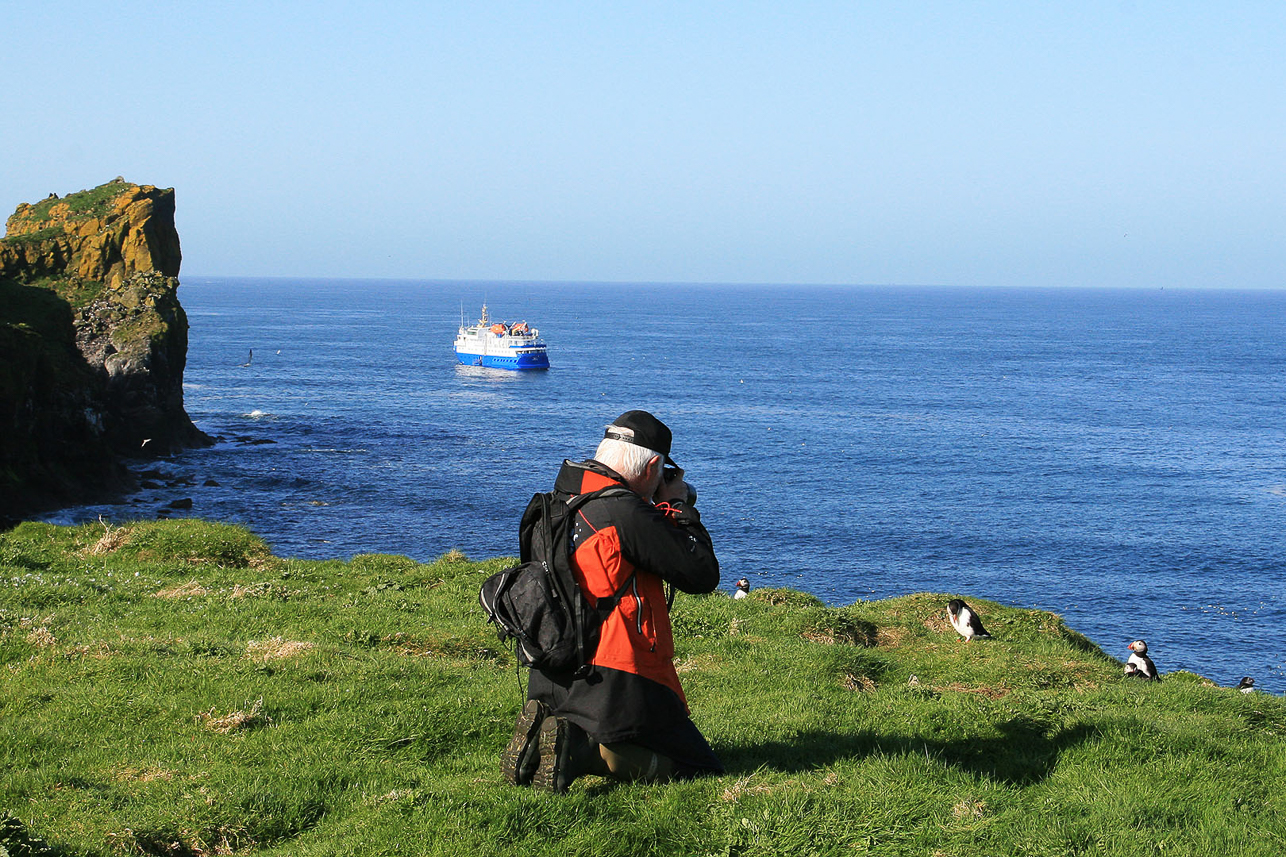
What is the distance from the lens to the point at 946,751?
743cm

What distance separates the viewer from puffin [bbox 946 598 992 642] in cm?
1312

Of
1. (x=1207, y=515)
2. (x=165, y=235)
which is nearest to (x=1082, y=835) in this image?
(x=1207, y=515)

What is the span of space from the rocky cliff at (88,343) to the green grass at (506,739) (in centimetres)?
3162

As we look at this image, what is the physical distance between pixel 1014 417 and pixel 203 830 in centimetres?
7913

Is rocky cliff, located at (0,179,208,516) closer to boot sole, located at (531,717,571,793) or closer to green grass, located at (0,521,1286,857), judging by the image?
green grass, located at (0,521,1286,857)

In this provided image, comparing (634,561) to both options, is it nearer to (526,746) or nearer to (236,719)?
(526,746)

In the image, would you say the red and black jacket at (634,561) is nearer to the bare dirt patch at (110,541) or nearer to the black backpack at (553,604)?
the black backpack at (553,604)

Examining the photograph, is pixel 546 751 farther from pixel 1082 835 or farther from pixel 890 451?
pixel 890 451

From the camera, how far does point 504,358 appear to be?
108 m

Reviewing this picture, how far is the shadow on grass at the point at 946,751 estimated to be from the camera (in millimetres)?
6840

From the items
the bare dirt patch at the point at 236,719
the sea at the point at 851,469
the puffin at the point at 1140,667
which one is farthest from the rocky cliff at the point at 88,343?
the puffin at the point at 1140,667

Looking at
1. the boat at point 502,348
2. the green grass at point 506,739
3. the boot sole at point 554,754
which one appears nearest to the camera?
the green grass at point 506,739

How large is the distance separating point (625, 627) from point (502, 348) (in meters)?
105

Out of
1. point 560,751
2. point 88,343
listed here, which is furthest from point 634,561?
point 88,343
